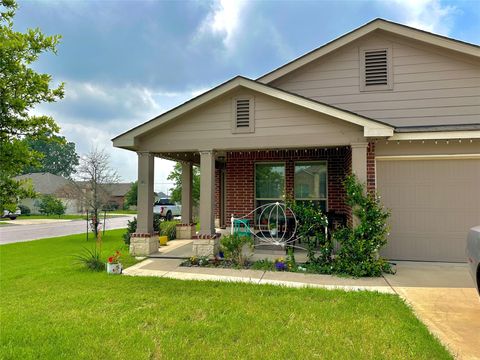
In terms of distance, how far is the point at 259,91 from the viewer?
691cm

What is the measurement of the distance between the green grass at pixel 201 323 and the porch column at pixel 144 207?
7.47 ft

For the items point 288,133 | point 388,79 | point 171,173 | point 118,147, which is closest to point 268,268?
point 288,133

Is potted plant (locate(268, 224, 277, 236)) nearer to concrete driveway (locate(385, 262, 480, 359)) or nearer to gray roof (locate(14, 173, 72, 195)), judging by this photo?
concrete driveway (locate(385, 262, 480, 359))

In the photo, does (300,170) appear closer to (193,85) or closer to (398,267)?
(398,267)

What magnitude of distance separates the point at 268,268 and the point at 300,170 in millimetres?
3587

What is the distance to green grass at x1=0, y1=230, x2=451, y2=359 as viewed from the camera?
3156 mm

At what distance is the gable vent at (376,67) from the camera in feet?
27.2

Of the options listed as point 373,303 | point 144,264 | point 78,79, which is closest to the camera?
point 373,303

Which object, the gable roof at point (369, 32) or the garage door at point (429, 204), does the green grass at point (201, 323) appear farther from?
the gable roof at point (369, 32)

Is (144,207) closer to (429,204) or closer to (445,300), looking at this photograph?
(445,300)

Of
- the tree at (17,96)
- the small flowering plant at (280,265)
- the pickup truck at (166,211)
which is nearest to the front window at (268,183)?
the small flowering plant at (280,265)

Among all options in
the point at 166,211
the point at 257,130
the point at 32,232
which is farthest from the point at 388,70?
the point at 32,232

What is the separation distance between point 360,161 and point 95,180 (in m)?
12.5

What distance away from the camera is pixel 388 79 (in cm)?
823
